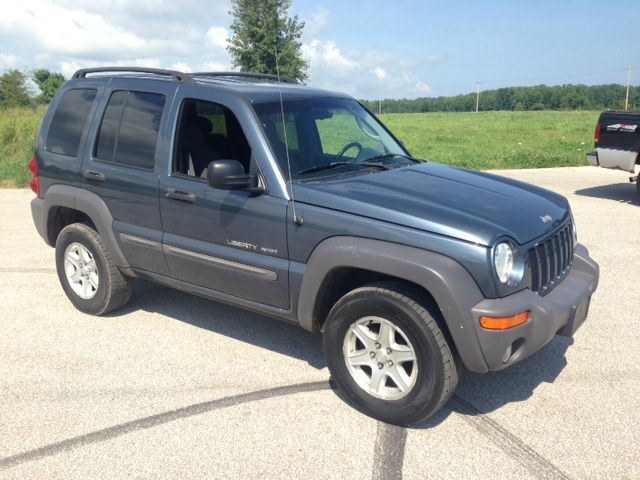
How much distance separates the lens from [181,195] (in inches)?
168

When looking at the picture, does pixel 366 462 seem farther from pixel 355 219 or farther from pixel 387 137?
pixel 387 137

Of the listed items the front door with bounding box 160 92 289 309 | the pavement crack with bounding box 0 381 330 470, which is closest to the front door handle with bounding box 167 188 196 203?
the front door with bounding box 160 92 289 309

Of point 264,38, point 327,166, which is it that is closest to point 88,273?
point 327,166

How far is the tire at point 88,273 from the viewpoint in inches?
199

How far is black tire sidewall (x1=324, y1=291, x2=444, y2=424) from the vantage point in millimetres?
3367

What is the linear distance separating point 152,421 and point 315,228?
4.68ft

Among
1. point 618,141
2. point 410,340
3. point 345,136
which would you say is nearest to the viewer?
point 410,340

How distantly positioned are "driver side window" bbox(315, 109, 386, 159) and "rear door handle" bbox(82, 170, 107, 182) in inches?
65.4

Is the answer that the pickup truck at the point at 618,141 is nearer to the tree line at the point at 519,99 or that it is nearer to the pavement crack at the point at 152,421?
the pavement crack at the point at 152,421

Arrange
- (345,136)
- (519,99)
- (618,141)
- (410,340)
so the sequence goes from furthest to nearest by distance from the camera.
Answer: (519,99), (618,141), (345,136), (410,340)

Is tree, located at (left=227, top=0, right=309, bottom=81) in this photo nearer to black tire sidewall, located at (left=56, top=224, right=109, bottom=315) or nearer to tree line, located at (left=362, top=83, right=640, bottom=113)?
black tire sidewall, located at (left=56, top=224, right=109, bottom=315)

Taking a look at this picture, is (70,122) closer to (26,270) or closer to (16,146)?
(26,270)

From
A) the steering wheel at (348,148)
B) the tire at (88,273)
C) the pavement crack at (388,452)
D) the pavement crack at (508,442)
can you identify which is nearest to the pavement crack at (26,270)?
the tire at (88,273)

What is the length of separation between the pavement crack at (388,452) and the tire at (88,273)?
2.56 meters
